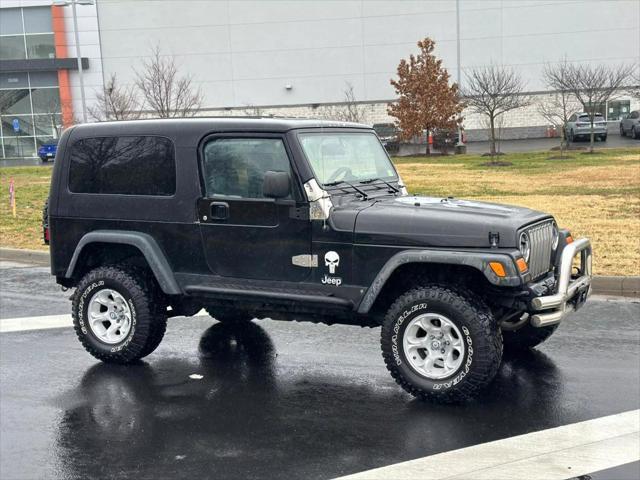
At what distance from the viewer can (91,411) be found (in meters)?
5.55

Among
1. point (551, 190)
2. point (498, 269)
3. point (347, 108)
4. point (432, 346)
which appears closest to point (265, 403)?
point (432, 346)

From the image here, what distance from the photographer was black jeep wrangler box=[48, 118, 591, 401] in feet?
17.9

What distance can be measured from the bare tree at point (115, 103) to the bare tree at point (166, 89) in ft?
2.98

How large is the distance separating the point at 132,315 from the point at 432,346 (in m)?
2.56

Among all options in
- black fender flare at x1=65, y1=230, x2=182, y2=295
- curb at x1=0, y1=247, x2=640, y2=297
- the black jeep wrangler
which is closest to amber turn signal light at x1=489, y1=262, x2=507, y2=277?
the black jeep wrangler

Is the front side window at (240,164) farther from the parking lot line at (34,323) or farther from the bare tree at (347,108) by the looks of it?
the bare tree at (347,108)

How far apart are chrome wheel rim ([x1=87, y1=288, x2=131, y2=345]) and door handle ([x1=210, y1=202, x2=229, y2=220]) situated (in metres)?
1.22

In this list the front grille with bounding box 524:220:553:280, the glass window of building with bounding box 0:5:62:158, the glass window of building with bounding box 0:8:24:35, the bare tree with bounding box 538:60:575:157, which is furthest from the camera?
the glass window of building with bounding box 0:5:62:158

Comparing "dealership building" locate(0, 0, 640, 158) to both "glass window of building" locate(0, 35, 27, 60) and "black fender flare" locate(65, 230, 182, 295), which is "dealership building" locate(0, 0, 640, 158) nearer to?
"glass window of building" locate(0, 35, 27, 60)

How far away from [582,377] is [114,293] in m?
3.86

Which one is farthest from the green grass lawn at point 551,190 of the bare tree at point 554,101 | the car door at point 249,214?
the bare tree at point 554,101

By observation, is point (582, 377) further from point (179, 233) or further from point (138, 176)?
point (138, 176)

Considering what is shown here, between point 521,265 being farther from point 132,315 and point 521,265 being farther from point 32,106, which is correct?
point 32,106

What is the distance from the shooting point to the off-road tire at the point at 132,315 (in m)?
6.48
